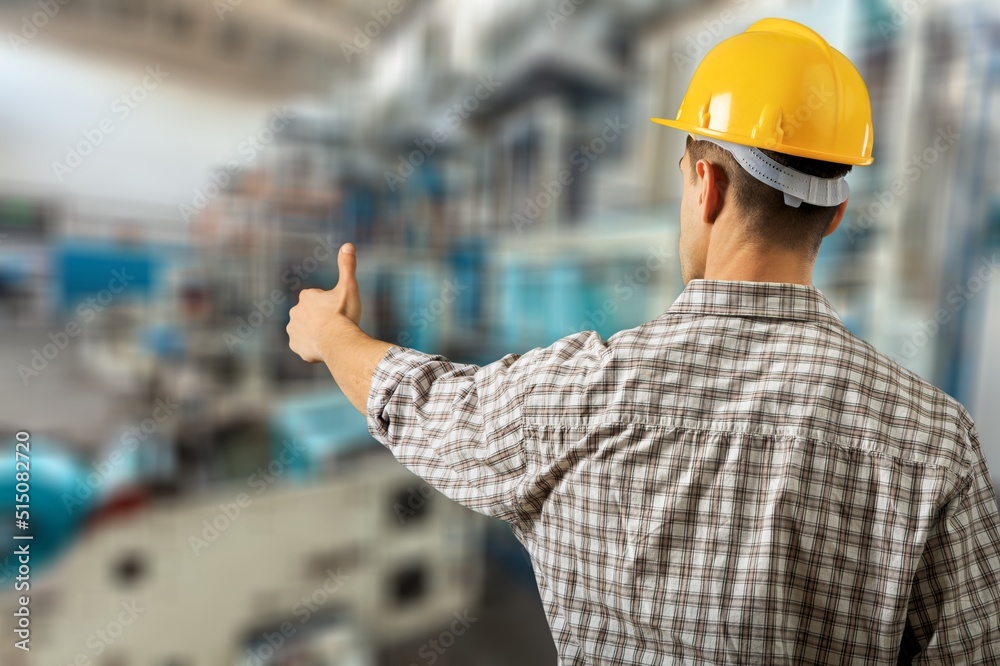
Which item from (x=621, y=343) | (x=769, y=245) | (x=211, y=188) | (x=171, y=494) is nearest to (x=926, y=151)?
(x=769, y=245)

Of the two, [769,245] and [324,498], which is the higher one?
[769,245]

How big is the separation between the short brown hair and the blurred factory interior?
34.1 inches

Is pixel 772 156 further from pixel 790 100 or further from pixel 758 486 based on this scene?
pixel 758 486

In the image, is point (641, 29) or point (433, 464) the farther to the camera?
point (641, 29)

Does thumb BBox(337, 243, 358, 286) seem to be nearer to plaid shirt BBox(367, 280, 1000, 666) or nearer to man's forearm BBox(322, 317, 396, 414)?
man's forearm BBox(322, 317, 396, 414)

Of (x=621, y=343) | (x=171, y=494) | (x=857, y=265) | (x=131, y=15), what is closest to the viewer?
(x=621, y=343)

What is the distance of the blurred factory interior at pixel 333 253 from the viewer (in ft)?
4.81

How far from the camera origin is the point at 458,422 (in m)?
0.93

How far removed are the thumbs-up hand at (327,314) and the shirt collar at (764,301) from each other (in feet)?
2.05

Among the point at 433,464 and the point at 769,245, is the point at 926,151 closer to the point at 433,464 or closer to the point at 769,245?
the point at 769,245

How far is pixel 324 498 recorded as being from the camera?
172 centimetres

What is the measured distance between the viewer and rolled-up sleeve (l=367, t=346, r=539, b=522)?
0.90 meters

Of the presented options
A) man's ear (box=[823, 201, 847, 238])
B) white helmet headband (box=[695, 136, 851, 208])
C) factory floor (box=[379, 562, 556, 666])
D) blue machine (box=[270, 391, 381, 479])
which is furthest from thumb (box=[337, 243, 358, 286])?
factory floor (box=[379, 562, 556, 666])

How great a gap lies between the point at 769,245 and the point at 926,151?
50.3 inches
